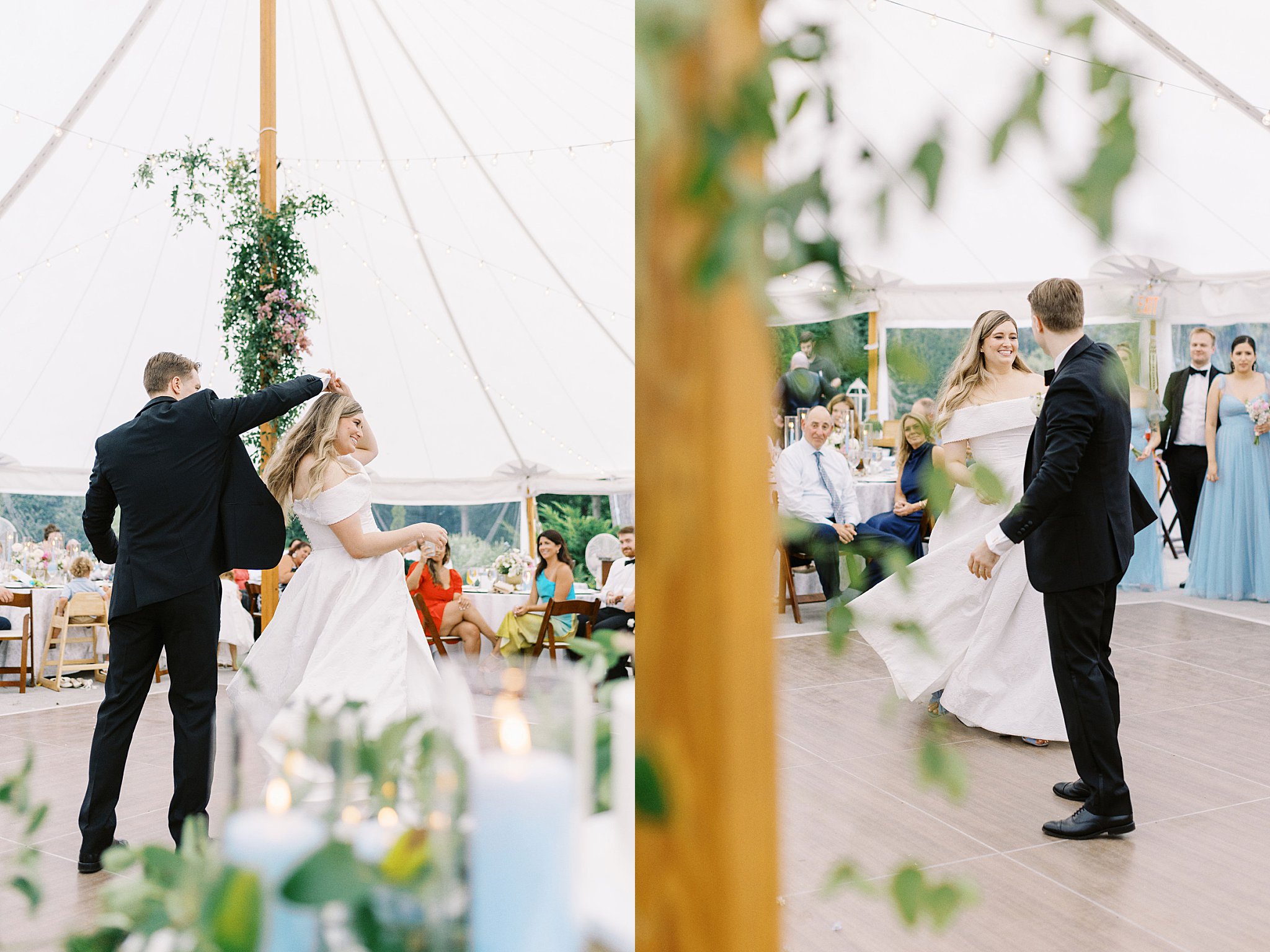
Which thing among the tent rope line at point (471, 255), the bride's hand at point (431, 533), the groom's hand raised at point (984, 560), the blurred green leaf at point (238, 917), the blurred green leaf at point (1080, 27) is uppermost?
the tent rope line at point (471, 255)

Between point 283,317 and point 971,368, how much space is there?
3140 millimetres

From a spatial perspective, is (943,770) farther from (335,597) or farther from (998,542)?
(335,597)

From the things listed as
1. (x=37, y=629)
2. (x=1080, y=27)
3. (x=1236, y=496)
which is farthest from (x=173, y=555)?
(x=1236, y=496)

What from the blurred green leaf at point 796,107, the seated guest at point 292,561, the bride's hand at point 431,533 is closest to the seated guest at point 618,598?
the bride's hand at point 431,533

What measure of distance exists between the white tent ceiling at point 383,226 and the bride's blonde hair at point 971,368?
3.54 metres

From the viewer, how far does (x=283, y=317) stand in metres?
4.78

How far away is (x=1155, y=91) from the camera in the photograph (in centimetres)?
610

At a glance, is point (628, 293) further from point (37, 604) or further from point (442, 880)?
point (442, 880)

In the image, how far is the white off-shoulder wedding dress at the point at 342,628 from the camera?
3.27 metres

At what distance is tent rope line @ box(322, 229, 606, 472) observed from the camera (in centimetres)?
796

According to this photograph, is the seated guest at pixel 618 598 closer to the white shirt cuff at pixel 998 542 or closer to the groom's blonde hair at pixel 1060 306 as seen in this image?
the white shirt cuff at pixel 998 542

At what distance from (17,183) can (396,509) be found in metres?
4.17

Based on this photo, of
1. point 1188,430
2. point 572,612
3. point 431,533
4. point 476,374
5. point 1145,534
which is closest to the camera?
point 431,533

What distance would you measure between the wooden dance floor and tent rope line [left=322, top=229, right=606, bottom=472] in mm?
4114
